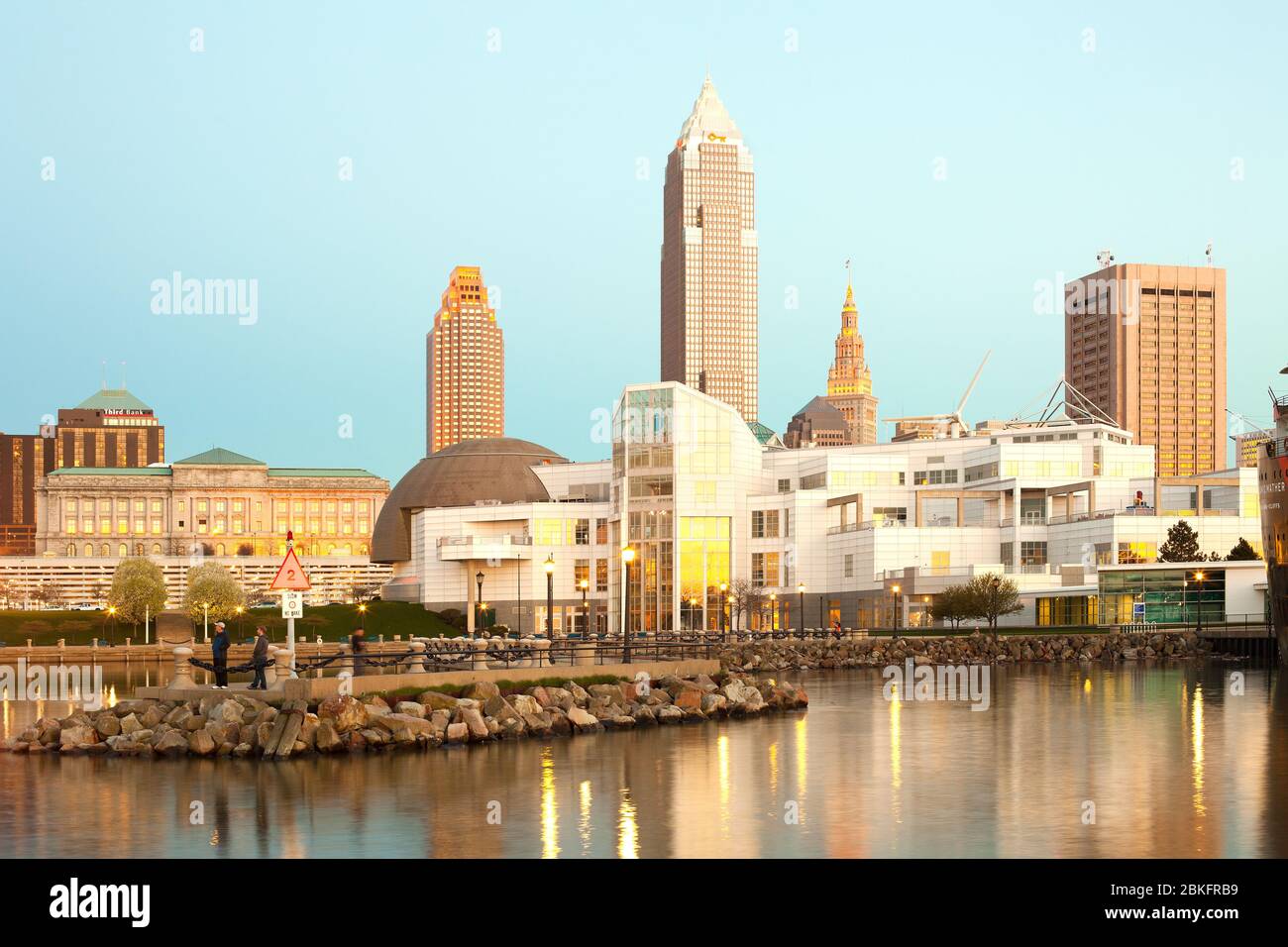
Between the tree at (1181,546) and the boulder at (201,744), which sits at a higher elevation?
the tree at (1181,546)

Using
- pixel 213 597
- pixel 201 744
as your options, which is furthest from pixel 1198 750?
pixel 213 597

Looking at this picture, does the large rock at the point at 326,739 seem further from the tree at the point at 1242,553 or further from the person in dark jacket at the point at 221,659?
the tree at the point at 1242,553

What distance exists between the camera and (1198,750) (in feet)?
113

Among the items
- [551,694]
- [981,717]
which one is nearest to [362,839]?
[551,694]

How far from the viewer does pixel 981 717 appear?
147 feet

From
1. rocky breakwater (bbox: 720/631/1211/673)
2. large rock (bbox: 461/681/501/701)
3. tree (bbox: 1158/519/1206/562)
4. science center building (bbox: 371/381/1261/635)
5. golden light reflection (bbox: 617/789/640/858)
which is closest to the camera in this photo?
golden light reflection (bbox: 617/789/640/858)

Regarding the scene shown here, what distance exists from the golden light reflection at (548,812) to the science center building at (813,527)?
283 ft

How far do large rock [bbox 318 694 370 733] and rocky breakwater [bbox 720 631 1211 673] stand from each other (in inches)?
1740

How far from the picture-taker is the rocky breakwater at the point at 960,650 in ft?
274

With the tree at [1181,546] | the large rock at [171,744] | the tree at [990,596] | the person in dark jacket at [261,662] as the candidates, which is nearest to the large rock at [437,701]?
the person in dark jacket at [261,662]

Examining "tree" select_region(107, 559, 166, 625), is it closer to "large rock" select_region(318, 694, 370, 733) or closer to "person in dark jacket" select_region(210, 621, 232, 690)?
"person in dark jacket" select_region(210, 621, 232, 690)

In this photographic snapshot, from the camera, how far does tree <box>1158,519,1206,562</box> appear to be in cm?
11206

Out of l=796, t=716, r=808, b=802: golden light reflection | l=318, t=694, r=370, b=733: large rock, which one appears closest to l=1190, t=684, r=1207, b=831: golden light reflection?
l=796, t=716, r=808, b=802: golden light reflection
